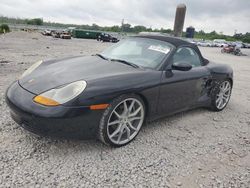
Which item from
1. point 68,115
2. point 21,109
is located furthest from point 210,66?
point 21,109

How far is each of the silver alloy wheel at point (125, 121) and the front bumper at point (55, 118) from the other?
0.26 meters

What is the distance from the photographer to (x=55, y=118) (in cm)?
215

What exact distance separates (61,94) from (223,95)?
3303 mm

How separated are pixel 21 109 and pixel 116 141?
43.0 inches

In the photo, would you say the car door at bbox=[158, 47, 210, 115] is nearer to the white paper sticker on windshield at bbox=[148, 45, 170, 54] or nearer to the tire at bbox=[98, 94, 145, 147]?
the white paper sticker on windshield at bbox=[148, 45, 170, 54]

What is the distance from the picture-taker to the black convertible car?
7.27ft

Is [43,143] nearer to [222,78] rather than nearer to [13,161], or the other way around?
[13,161]

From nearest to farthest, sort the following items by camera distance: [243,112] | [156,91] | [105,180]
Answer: [105,180]
[156,91]
[243,112]

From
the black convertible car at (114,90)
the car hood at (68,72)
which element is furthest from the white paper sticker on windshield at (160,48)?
the car hood at (68,72)

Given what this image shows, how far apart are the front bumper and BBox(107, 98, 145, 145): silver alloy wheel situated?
0.26 m

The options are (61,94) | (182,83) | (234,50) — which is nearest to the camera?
(61,94)

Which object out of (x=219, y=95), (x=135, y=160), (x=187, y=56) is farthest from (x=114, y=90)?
(x=219, y=95)

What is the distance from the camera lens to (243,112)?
4387mm

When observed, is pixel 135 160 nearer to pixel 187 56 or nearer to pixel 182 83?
pixel 182 83
